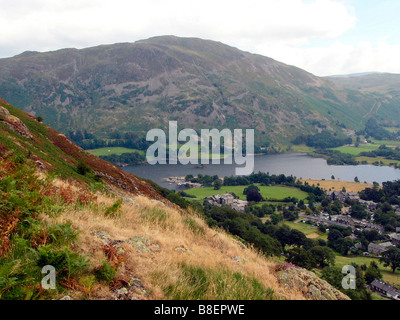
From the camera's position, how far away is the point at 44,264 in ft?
14.2

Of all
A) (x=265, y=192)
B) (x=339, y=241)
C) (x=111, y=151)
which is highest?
(x=111, y=151)

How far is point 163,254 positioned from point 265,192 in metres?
93.7

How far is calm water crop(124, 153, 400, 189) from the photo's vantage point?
377 feet

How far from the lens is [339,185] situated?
333 feet

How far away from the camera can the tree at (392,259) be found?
47.6 metres

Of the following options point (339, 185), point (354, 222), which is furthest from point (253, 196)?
point (339, 185)

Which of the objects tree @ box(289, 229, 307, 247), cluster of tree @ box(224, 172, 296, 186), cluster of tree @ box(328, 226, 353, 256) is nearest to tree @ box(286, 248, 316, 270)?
tree @ box(289, 229, 307, 247)

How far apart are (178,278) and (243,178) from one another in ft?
344

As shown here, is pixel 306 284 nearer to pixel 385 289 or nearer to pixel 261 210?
pixel 385 289

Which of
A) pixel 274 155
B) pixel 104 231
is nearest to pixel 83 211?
pixel 104 231

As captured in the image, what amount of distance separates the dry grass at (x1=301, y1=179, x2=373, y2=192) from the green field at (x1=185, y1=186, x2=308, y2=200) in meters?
10.6

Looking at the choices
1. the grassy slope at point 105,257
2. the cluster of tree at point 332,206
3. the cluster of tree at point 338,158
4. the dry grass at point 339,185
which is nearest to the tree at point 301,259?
the grassy slope at point 105,257

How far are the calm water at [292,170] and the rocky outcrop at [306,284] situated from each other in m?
93.1
